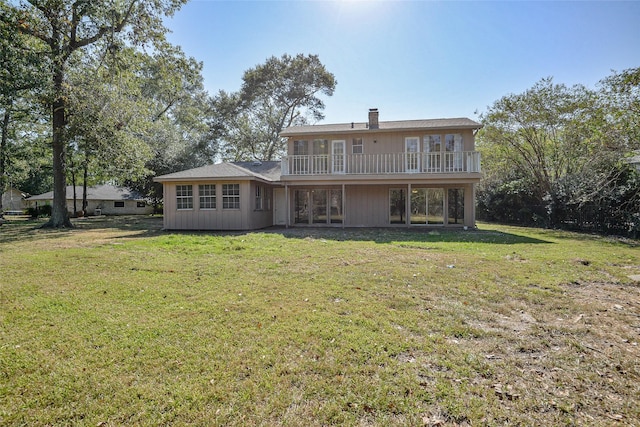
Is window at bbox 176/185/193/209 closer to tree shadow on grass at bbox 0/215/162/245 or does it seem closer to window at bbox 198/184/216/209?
window at bbox 198/184/216/209

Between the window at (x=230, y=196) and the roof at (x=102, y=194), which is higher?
the roof at (x=102, y=194)

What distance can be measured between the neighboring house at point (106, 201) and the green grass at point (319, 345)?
34.9 m

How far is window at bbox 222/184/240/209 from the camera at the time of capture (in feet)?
49.7

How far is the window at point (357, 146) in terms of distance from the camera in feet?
54.3

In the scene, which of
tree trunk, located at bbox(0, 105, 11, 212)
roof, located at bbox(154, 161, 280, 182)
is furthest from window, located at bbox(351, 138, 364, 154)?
tree trunk, located at bbox(0, 105, 11, 212)

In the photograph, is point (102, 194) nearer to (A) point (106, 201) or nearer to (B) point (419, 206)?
(A) point (106, 201)

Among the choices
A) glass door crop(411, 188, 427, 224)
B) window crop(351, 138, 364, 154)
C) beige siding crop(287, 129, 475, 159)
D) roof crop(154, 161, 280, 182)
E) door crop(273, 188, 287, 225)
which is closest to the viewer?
roof crop(154, 161, 280, 182)

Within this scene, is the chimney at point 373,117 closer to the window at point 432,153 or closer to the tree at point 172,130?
the window at point 432,153

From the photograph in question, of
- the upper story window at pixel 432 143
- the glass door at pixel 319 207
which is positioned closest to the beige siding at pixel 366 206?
the glass door at pixel 319 207

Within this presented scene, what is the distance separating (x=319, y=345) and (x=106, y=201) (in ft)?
138

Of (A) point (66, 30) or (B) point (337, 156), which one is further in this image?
(B) point (337, 156)

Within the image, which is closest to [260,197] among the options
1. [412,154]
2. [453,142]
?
[412,154]

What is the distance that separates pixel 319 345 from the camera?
3.39m

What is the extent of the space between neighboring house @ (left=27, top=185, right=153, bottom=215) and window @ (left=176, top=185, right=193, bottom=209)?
75.8ft
